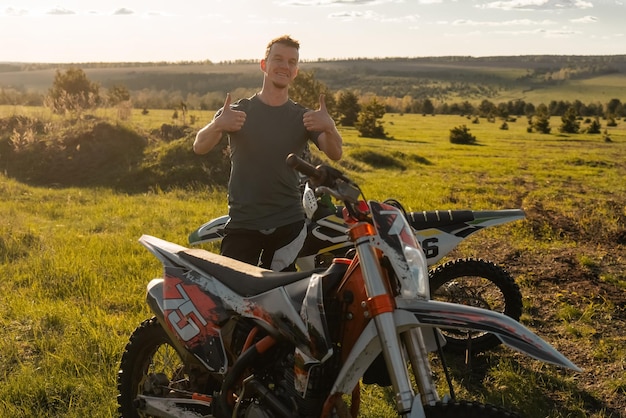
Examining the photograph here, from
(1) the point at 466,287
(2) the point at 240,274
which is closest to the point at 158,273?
(1) the point at 466,287

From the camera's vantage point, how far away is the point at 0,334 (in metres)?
5.39

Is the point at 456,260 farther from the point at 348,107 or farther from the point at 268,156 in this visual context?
the point at 348,107

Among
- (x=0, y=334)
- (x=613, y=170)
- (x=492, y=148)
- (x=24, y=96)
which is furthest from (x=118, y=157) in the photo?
(x=24, y=96)

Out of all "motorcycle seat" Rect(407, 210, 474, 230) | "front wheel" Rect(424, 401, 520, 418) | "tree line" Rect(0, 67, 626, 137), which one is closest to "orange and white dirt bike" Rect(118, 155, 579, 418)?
"front wheel" Rect(424, 401, 520, 418)

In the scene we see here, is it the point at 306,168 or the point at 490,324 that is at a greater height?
the point at 306,168

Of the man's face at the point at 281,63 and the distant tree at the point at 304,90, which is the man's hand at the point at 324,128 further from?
the distant tree at the point at 304,90

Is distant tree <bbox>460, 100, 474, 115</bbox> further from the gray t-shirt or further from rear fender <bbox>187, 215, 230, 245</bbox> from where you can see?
the gray t-shirt

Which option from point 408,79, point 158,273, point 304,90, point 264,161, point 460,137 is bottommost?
point 158,273

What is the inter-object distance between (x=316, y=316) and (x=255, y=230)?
1.82m

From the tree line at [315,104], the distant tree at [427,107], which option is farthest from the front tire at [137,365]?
the distant tree at [427,107]

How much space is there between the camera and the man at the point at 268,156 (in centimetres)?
427

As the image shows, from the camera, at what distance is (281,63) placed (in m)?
4.25

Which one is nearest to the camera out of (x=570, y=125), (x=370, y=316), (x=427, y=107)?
(x=370, y=316)

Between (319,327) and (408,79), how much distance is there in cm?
16732
